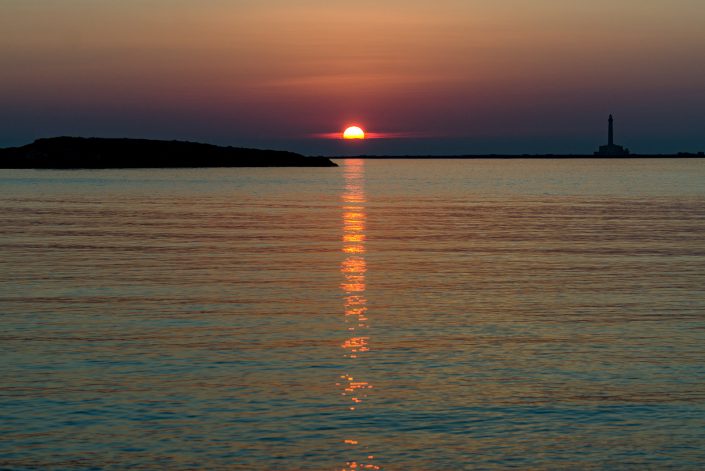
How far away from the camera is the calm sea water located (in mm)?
13742

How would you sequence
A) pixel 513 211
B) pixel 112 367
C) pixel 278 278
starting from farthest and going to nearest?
pixel 513 211
pixel 278 278
pixel 112 367

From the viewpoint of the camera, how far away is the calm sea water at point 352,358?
45.1ft

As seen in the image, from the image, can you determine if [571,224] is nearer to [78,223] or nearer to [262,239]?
[262,239]

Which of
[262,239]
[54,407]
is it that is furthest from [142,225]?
[54,407]

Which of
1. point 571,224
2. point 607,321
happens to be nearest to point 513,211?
point 571,224

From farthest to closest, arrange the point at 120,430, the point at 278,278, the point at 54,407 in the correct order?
the point at 278,278 → the point at 54,407 → the point at 120,430

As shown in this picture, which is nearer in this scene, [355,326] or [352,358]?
[352,358]

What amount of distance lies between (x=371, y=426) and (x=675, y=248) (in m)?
29.5

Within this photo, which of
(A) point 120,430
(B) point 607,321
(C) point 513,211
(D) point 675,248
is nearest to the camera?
(A) point 120,430

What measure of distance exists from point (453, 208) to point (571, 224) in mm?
21250

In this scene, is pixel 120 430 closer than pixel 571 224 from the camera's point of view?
Yes

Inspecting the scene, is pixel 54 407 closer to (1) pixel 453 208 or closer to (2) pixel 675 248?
(2) pixel 675 248

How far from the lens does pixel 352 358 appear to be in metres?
19.3

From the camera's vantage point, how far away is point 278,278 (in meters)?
31.5
